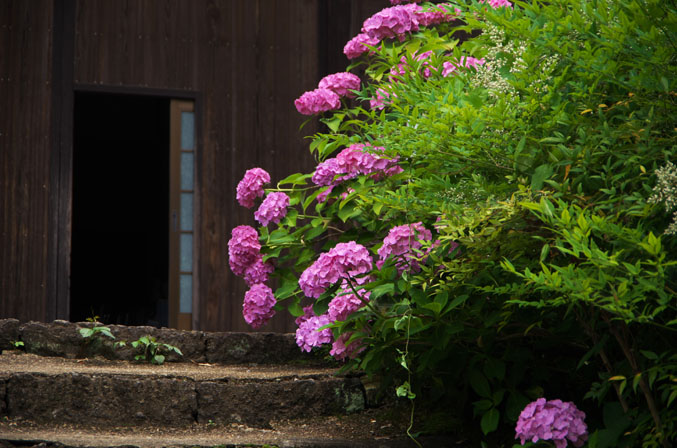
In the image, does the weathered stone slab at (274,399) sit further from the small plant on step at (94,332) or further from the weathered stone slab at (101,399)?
the small plant on step at (94,332)

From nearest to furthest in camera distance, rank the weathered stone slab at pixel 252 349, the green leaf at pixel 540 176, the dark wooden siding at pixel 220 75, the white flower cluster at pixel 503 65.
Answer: the green leaf at pixel 540 176 → the white flower cluster at pixel 503 65 → the weathered stone slab at pixel 252 349 → the dark wooden siding at pixel 220 75

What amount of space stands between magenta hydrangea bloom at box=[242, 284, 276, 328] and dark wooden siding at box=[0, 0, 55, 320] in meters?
2.53

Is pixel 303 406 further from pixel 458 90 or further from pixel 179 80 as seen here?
pixel 179 80

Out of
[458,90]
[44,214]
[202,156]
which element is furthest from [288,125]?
[458,90]

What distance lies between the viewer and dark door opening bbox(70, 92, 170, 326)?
394 inches

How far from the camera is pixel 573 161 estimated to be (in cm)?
236

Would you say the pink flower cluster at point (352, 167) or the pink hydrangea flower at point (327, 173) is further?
the pink hydrangea flower at point (327, 173)

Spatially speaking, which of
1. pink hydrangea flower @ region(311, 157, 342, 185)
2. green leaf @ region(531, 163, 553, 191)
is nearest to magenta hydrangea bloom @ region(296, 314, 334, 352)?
pink hydrangea flower @ region(311, 157, 342, 185)

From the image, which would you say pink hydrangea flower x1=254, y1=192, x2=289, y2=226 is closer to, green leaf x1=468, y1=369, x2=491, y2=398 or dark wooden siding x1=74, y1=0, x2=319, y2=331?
green leaf x1=468, y1=369, x2=491, y2=398

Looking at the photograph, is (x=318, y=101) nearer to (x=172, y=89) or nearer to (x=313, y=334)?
(x=313, y=334)

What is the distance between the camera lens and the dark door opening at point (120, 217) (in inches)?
394

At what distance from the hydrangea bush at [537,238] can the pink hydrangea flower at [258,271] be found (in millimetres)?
799

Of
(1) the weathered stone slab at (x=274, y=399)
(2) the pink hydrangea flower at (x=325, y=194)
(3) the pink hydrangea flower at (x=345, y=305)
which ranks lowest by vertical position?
(1) the weathered stone slab at (x=274, y=399)

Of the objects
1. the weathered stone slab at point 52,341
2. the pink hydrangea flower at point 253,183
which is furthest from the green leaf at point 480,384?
the weathered stone slab at point 52,341
